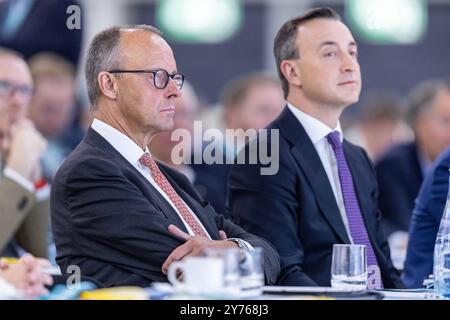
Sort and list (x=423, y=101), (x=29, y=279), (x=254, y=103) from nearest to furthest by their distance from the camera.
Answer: (x=29, y=279), (x=423, y=101), (x=254, y=103)

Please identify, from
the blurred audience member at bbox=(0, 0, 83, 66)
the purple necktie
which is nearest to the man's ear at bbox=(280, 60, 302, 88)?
the purple necktie

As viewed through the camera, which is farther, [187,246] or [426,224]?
[426,224]

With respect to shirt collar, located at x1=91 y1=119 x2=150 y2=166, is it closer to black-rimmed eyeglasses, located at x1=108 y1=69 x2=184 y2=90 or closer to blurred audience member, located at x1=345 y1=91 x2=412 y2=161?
black-rimmed eyeglasses, located at x1=108 y1=69 x2=184 y2=90

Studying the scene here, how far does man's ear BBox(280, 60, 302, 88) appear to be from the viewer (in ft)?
12.0

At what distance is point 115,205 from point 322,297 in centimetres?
69

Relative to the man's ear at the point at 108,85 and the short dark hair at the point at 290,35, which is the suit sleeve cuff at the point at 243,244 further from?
the short dark hair at the point at 290,35

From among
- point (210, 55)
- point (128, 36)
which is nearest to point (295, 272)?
point (128, 36)

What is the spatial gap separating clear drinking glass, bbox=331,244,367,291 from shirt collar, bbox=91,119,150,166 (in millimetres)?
666

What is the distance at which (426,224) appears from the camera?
3.95 meters

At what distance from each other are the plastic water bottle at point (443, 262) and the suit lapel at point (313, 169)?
1.67 feet

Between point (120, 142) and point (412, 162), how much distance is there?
3.13 meters

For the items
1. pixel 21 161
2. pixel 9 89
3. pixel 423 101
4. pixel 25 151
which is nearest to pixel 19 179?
pixel 21 161

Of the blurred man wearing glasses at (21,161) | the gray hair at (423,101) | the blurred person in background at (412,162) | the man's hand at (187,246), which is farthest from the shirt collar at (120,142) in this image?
the gray hair at (423,101)

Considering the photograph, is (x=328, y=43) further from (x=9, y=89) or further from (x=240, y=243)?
(x=9, y=89)
